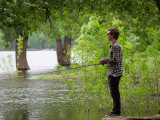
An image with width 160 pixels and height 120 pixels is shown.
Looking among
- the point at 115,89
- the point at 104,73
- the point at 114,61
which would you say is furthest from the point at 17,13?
Answer: the point at 115,89

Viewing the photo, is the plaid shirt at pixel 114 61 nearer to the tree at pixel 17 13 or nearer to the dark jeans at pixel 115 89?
the dark jeans at pixel 115 89

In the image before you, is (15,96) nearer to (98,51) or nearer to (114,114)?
(98,51)

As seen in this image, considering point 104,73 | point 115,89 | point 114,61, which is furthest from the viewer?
point 104,73

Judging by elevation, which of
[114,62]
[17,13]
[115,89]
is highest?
[17,13]

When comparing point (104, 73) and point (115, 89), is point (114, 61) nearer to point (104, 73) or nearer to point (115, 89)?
point (115, 89)

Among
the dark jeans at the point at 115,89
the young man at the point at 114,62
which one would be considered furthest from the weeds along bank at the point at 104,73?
the young man at the point at 114,62

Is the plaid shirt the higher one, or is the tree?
the tree

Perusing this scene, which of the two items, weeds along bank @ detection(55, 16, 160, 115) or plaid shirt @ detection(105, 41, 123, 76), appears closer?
plaid shirt @ detection(105, 41, 123, 76)

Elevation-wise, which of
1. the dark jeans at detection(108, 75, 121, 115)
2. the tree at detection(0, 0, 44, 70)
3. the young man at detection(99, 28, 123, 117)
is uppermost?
the tree at detection(0, 0, 44, 70)

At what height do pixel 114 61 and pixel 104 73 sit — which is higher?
pixel 114 61

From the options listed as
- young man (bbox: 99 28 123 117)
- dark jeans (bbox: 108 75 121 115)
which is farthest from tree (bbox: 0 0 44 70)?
dark jeans (bbox: 108 75 121 115)

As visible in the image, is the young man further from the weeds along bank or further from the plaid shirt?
the weeds along bank

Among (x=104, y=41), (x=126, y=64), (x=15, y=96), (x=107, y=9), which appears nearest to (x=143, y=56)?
(x=126, y=64)

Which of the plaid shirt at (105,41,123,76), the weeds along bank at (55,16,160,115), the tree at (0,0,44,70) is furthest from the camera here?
the weeds along bank at (55,16,160,115)
